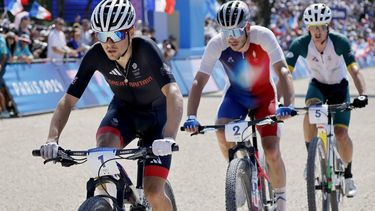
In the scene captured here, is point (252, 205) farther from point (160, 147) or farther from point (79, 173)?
point (79, 173)

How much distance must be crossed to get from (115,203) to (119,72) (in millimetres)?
1162

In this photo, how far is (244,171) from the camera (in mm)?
6000

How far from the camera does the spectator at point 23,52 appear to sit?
55.6 ft

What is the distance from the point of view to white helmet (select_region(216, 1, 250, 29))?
6395 millimetres

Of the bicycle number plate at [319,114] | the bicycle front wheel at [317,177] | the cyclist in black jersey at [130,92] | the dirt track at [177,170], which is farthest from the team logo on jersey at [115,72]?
the dirt track at [177,170]

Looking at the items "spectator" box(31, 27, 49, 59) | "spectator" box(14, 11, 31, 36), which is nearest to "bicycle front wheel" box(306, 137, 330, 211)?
Answer: "spectator" box(14, 11, 31, 36)

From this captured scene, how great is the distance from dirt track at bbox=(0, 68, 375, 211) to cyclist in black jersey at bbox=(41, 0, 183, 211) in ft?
7.44

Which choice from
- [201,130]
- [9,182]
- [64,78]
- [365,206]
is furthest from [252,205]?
[64,78]

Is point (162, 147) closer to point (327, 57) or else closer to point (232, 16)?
point (232, 16)

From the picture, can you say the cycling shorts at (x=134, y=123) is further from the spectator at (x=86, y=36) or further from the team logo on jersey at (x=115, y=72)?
the spectator at (x=86, y=36)

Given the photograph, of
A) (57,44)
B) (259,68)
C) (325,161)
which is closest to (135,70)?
(259,68)

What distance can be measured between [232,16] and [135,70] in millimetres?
1108

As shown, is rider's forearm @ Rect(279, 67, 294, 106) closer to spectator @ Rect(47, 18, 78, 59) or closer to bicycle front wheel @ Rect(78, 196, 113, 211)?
bicycle front wheel @ Rect(78, 196, 113, 211)

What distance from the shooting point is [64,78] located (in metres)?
17.8
